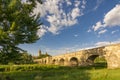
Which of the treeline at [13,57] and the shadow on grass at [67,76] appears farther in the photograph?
the shadow on grass at [67,76]

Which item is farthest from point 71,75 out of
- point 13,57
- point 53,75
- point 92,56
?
point 92,56

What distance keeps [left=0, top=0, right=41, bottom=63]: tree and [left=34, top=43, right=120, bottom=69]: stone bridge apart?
16320 mm

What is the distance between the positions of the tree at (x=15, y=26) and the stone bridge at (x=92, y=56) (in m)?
16.3

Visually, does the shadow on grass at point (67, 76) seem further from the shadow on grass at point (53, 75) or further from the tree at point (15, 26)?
the tree at point (15, 26)

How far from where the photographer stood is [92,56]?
41.3m

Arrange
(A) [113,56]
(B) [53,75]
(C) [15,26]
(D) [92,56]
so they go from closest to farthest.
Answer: (C) [15,26], (B) [53,75], (A) [113,56], (D) [92,56]

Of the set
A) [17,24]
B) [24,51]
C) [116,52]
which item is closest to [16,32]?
[17,24]

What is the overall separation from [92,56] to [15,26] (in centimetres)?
2786

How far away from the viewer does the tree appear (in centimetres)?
1541

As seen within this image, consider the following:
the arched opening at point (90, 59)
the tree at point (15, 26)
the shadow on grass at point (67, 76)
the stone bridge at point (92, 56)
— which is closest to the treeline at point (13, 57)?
the tree at point (15, 26)

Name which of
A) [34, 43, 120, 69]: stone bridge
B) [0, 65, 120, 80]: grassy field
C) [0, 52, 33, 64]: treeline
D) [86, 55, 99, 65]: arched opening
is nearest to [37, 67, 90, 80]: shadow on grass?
[0, 65, 120, 80]: grassy field

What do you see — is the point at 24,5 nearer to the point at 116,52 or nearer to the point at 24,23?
the point at 24,23

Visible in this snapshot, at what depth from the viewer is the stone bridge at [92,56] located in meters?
30.1

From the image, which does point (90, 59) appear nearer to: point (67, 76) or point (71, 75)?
Answer: point (71, 75)
